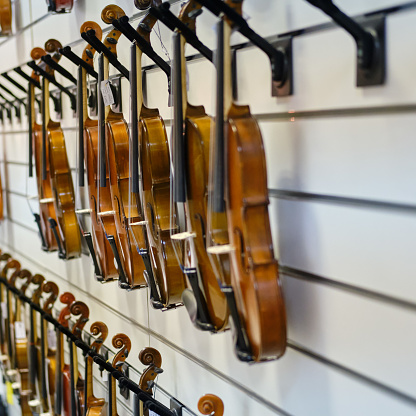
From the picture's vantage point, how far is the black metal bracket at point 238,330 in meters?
1.09

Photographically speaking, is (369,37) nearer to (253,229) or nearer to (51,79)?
(253,229)

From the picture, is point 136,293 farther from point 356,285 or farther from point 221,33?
point 221,33

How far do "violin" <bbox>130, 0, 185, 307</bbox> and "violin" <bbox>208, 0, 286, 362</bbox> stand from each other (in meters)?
0.35

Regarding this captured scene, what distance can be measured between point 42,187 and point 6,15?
1.27 metres

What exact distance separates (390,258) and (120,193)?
0.83 m

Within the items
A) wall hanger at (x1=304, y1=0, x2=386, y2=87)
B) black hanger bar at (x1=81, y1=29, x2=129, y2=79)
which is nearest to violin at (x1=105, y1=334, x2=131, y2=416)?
black hanger bar at (x1=81, y1=29, x2=129, y2=79)

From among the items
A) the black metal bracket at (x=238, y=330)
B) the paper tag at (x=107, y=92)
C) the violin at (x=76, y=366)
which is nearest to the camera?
the black metal bracket at (x=238, y=330)

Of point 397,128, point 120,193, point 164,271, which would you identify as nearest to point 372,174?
point 397,128

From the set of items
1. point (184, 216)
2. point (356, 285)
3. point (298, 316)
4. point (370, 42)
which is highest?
point (370, 42)

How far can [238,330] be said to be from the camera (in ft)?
3.59

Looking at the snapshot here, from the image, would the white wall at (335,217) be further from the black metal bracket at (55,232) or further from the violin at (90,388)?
the black metal bracket at (55,232)

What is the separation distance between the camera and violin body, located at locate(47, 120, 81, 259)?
6.89 feet

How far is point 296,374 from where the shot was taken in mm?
1271

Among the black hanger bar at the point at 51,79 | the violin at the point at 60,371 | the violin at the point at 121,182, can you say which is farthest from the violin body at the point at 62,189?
the violin at the point at 121,182
